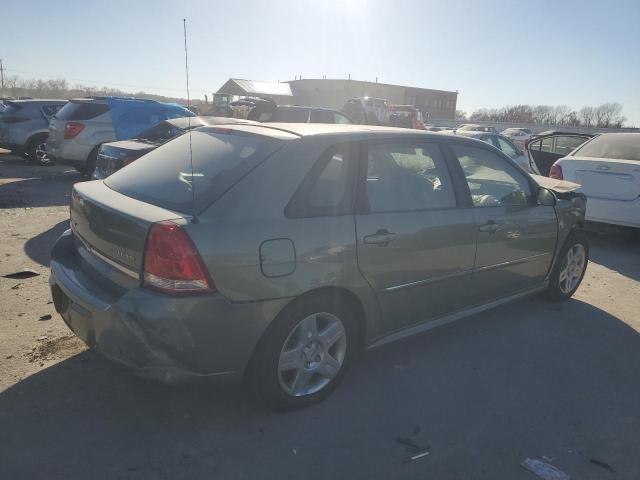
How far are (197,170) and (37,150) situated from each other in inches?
470

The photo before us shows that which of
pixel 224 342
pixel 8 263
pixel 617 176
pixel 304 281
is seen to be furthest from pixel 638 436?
pixel 8 263

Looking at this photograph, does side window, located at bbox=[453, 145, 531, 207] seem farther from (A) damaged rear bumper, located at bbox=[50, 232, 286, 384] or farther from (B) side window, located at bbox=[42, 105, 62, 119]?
(B) side window, located at bbox=[42, 105, 62, 119]

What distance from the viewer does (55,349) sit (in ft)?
11.3

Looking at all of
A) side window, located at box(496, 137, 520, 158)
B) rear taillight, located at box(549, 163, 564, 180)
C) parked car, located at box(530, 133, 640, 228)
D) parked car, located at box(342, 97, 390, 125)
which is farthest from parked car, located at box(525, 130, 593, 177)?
parked car, located at box(342, 97, 390, 125)

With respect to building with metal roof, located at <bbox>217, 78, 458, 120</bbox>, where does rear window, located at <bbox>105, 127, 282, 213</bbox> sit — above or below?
below

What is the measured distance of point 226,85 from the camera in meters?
55.5

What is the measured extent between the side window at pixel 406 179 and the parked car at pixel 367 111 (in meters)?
21.9

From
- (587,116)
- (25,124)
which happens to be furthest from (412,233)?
(587,116)

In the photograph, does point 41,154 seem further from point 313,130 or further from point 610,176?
point 610,176

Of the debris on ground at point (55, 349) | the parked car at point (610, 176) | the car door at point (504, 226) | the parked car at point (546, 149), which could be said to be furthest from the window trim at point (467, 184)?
the parked car at point (546, 149)

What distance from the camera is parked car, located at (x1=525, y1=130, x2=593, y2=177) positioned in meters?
9.35

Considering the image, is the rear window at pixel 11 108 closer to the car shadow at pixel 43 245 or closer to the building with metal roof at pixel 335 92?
the car shadow at pixel 43 245

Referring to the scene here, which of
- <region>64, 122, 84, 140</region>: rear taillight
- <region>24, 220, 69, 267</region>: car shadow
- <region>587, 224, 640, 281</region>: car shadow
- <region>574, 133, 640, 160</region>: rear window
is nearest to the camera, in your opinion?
<region>24, 220, 69, 267</region>: car shadow

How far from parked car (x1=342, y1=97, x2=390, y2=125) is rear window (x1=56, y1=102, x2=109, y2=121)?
16.4 meters
